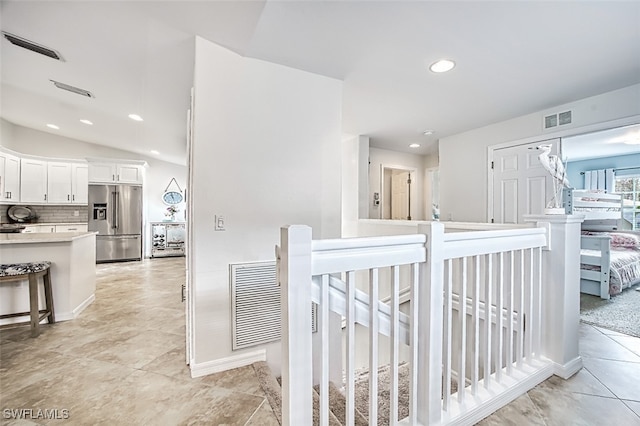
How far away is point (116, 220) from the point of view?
627 centimetres

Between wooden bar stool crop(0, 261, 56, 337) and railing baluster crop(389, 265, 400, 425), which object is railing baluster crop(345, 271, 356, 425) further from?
wooden bar stool crop(0, 261, 56, 337)

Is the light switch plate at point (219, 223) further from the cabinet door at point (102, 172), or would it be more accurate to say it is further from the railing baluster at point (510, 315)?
the cabinet door at point (102, 172)

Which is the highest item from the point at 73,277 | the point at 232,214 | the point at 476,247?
the point at 232,214

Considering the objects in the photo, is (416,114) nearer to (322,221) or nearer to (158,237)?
(322,221)

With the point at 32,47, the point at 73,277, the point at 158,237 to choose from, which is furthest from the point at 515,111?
the point at 158,237

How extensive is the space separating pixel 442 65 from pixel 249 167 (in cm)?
192

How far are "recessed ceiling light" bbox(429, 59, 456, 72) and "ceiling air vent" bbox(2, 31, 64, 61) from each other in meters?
3.51

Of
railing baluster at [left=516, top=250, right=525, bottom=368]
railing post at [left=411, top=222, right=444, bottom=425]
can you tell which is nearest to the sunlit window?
railing baluster at [left=516, top=250, right=525, bottom=368]

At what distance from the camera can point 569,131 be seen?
3213 millimetres

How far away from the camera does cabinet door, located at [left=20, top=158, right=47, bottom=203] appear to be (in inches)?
215

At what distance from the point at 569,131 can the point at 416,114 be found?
5.74 feet

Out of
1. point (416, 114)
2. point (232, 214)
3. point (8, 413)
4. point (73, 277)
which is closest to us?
point (8, 413)

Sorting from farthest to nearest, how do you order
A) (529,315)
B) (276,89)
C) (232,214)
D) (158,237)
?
1. (158,237)
2. (276,89)
3. (232,214)
4. (529,315)

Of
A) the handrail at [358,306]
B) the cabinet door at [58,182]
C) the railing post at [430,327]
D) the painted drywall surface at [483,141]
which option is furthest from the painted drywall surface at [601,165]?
the cabinet door at [58,182]
